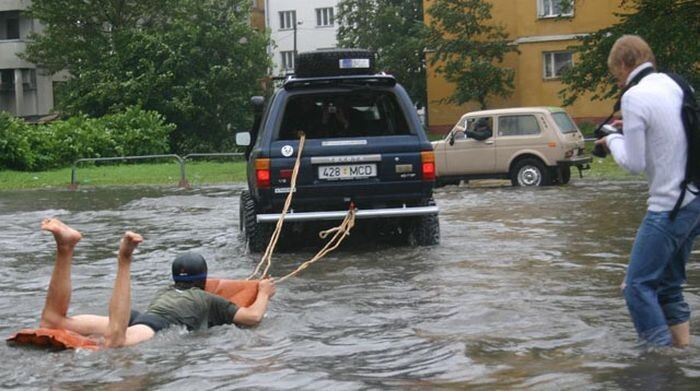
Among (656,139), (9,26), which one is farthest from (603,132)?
(9,26)

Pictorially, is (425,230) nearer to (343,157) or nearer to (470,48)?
(343,157)

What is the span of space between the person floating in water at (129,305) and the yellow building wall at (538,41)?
137 feet

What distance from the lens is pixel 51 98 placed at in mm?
→ 69312

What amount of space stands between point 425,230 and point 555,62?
3983cm

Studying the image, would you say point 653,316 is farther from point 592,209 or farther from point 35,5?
point 35,5

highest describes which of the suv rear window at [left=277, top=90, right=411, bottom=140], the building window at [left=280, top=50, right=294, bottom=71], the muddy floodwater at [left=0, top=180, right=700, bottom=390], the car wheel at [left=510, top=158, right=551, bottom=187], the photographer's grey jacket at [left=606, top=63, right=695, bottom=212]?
the building window at [left=280, top=50, right=294, bottom=71]

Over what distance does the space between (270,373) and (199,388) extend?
50 centimetres

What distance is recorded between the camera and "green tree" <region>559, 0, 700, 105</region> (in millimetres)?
30406

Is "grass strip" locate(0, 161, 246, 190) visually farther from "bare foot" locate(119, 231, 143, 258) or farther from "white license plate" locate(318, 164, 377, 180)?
"bare foot" locate(119, 231, 143, 258)

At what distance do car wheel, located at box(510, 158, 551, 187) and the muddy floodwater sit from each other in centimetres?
675

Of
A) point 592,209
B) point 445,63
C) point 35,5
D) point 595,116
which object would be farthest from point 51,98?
point 592,209

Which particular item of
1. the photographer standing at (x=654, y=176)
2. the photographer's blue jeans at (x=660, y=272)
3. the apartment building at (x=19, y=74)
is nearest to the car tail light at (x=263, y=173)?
the photographer standing at (x=654, y=176)

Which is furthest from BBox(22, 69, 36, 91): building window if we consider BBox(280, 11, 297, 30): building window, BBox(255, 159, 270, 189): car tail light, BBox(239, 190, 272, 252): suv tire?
BBox(255, 159, 270, 189): car tail light

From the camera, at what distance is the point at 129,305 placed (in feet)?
23.8
